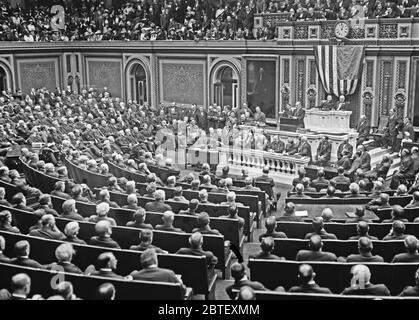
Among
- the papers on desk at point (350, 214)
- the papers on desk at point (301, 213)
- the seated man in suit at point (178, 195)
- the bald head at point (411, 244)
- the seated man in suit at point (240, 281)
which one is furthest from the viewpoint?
the seated man in suit at point (178, 195)

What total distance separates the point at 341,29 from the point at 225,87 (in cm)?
711

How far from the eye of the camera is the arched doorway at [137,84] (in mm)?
29688

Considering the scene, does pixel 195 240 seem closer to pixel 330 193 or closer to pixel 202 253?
pixel 202 253

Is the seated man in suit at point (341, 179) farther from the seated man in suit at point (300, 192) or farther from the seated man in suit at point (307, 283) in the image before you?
the seated man in suit at point (307, 283)

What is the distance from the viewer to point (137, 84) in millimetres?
30016

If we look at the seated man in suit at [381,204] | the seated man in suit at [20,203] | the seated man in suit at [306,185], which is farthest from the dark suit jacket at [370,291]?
the seated man in suit at [306,185]

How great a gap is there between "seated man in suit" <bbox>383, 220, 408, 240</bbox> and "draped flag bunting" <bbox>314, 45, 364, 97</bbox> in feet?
44.3

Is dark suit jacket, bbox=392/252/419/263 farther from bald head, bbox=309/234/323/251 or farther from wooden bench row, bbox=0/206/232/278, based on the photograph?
wooden bench row, bbox=0/206/232/278

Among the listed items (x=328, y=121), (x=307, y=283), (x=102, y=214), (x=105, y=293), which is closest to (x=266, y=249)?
(x=307, y=283)

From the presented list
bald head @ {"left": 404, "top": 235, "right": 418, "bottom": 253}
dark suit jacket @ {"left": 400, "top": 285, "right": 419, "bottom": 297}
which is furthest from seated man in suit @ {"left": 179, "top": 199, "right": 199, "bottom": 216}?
dark suit jacket @ {"left": 400, "top": 285, "right": 419, "bottom": 297}

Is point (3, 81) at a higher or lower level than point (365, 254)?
higher

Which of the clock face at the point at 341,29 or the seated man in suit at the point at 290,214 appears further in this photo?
the clock face at the point at 341,29

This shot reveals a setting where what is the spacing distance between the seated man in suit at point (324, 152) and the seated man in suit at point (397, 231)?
28.3ft

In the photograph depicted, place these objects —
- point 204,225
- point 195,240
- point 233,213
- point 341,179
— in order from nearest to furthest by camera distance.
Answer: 1. point 195,240
2. point 204,225
3. point 233,213
4. point 341,179
